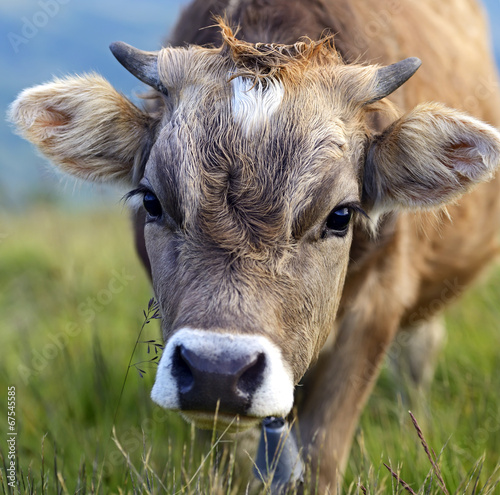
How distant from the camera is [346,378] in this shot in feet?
13.1

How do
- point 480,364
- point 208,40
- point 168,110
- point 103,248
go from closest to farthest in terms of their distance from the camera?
point 168,110, point 208,40, point 480,364, point 103,248

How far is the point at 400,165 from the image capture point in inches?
119

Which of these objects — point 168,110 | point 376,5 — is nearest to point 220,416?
point 168,110

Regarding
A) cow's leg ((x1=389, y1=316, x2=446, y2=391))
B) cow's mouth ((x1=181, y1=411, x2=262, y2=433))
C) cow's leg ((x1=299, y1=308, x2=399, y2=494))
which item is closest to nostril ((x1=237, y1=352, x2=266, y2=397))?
cow's mouth ((x1=181, y1=411, x2=262, y2=433))

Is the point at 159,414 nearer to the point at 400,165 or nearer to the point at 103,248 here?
the point at 400,165

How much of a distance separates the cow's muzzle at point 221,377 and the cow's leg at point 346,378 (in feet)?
5.64

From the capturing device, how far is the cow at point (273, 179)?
7.58 feet

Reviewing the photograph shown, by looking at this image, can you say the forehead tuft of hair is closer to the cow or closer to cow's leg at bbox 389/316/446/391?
the cow

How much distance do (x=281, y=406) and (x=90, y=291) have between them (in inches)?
177

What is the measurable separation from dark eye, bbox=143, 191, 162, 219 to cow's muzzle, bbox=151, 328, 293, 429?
2.48ft
